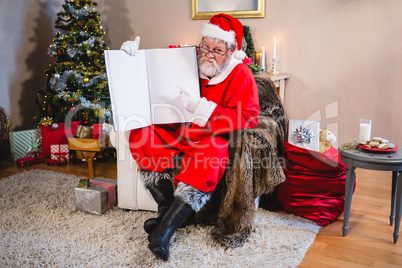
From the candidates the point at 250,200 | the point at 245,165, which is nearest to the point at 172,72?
the point at 245,165

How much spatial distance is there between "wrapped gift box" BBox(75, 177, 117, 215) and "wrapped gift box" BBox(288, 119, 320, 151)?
1.34 metres

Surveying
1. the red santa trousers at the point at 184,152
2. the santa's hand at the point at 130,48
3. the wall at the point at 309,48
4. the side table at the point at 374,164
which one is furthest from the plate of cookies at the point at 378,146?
the wall at the point at 309,48

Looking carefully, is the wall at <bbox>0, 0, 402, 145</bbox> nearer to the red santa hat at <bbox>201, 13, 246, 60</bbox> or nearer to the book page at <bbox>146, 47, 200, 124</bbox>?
the red santa hat at <bbox>201, 13, 246, 60</bbox>

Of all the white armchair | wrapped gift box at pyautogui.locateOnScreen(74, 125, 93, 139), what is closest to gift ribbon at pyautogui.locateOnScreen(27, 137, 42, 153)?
wrapped gift box at pyautogui.locateOnScreen(74, 125, 93, 139)

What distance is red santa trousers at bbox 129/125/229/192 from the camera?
1.73 meters

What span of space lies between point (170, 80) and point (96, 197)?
0.88m

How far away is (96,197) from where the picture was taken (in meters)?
2.10

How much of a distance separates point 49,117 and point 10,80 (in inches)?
29.3

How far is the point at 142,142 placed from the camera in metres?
1.95

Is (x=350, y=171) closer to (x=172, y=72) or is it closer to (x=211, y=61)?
(x=211, y=61)

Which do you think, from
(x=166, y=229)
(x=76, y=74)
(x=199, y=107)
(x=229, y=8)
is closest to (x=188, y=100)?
(x=199, y=107)

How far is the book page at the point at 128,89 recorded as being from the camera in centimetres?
169

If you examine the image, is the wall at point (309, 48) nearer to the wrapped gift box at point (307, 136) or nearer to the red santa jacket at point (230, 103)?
the wrapped gift box at point (307, 136)

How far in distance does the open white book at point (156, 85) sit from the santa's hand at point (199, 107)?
0.05 meters
